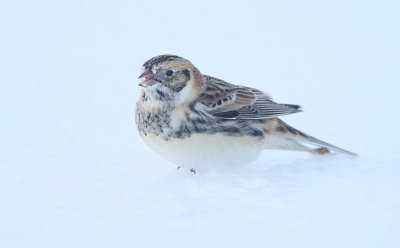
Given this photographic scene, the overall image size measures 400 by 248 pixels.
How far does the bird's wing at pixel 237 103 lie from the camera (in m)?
5.87

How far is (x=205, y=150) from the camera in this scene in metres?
5.53

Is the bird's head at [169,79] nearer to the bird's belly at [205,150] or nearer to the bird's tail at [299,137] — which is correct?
the bird's belly at [205,150]

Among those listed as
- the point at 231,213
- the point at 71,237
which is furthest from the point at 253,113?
the point at 71,237

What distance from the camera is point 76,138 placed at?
709cm

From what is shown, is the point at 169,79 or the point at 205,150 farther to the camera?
the point at 169,79

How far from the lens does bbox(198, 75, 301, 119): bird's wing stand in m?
5.87

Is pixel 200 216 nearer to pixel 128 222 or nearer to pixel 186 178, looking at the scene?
pixel 128 222

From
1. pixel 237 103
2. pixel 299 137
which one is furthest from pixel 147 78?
pixel 299 137

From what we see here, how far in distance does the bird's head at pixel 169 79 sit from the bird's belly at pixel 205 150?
1.42ft

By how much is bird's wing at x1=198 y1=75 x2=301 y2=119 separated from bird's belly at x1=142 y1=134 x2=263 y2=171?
30cm

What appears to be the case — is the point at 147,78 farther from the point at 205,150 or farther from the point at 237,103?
the point at 237,103

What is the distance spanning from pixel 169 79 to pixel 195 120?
0.49 m

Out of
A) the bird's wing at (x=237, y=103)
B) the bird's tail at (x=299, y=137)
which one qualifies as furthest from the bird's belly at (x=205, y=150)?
the bird's tail at (x=299, y=137)

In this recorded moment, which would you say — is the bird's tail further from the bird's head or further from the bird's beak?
the bird's beak
